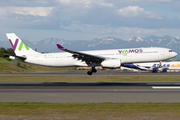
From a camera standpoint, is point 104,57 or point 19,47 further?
point 19,47

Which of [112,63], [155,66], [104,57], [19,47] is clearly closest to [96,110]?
[112,63]

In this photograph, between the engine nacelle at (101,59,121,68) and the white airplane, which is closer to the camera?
the engine nacelle at (101,59,121,68)

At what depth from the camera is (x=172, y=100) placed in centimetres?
2144

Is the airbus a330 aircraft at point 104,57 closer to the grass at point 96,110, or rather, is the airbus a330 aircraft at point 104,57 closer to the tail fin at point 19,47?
the tail fin at point 19,47

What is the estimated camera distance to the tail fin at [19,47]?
148 feet

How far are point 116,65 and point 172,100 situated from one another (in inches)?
596

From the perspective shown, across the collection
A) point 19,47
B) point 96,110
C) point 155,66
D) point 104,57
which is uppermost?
point 19,47

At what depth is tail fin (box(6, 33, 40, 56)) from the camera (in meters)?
45.1

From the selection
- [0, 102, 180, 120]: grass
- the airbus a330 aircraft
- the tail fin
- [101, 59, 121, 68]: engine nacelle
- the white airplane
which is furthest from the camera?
the white airplane

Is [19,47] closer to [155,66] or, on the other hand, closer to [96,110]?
[96,110]

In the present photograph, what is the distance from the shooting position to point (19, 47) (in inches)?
1802

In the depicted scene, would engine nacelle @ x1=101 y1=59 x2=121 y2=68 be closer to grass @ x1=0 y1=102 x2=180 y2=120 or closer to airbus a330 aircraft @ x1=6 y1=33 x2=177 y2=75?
airbus a330 aircraft @ x1=6 y1=33 x2=177 y2=75

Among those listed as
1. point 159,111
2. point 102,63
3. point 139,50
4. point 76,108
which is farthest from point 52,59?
point 159,111

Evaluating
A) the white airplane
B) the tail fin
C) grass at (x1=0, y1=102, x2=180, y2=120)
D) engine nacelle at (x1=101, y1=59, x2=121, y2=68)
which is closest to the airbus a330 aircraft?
engine nacelle at (x1=101, y1=59, x2=121, y2=68)
